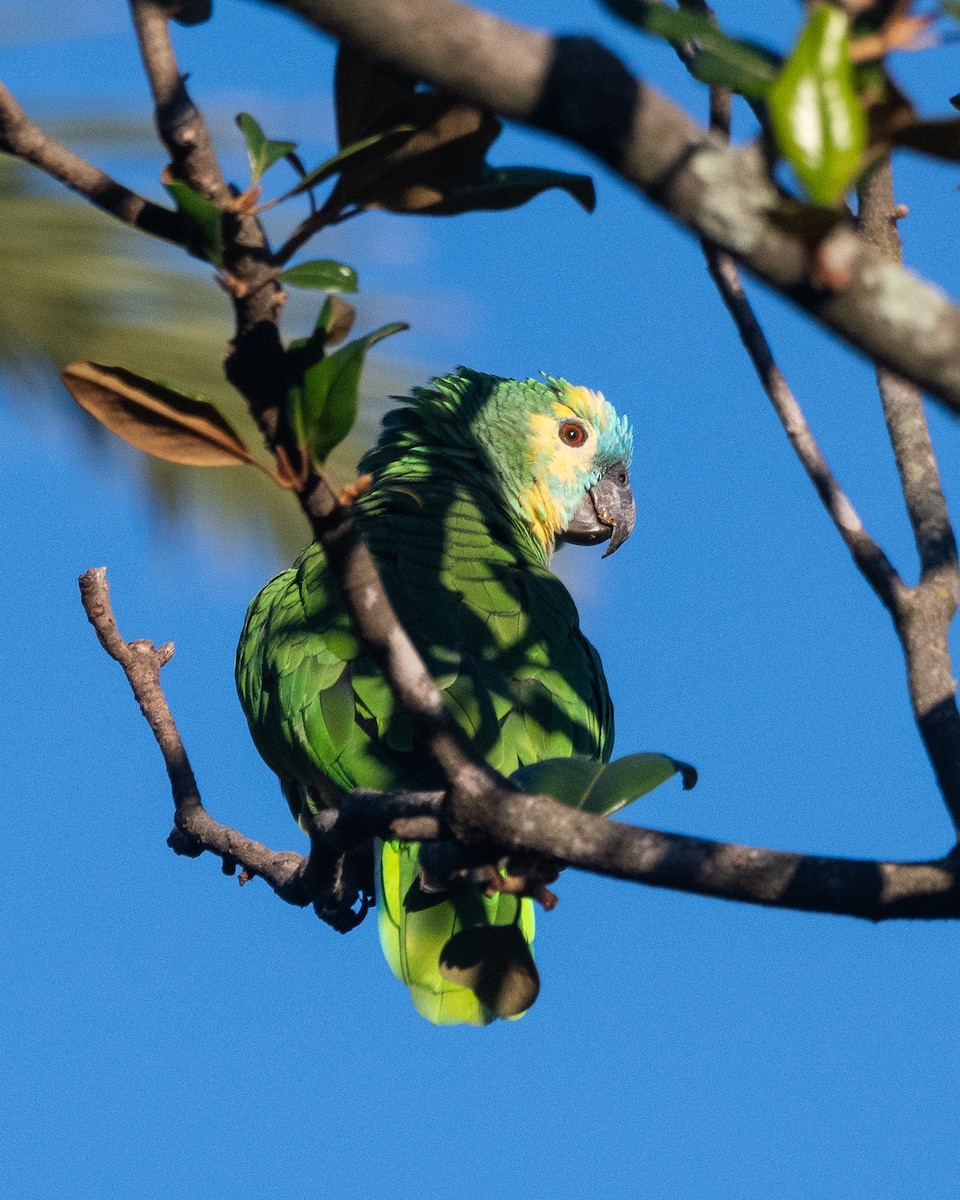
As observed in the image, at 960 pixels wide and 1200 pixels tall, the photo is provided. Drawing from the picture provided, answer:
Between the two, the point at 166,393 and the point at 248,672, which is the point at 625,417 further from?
the point at 166,393

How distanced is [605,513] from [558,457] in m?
0.30

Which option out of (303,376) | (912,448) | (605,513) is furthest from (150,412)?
(605,513)

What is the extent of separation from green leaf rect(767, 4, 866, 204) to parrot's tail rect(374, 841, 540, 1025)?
1.72 metres

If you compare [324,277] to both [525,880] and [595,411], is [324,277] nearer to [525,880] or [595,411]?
[525,880]

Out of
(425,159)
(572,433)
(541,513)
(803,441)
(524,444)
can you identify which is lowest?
(425,159)

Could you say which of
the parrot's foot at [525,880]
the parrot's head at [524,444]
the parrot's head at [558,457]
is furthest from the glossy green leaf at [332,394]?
the parrot's head at [558,457]

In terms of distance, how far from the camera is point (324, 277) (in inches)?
52.0

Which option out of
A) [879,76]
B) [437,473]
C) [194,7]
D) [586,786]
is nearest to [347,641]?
[437,473]

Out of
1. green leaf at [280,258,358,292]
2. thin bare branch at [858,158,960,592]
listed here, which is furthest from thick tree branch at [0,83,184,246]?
thin bare branch at [858,158,960,592]

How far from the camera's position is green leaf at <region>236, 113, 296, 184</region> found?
4.14 ft

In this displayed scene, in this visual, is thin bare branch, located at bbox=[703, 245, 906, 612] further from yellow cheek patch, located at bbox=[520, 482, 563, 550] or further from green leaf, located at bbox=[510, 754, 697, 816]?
yellow cheek patch, located at bbox=[520, 482, 563, 550]

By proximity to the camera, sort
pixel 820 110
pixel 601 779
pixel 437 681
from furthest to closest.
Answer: pixel 437 681 → pixel 601 779 → pixel 820 110

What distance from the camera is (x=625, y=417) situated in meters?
4.53

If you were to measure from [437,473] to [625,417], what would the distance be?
93 centimetres
